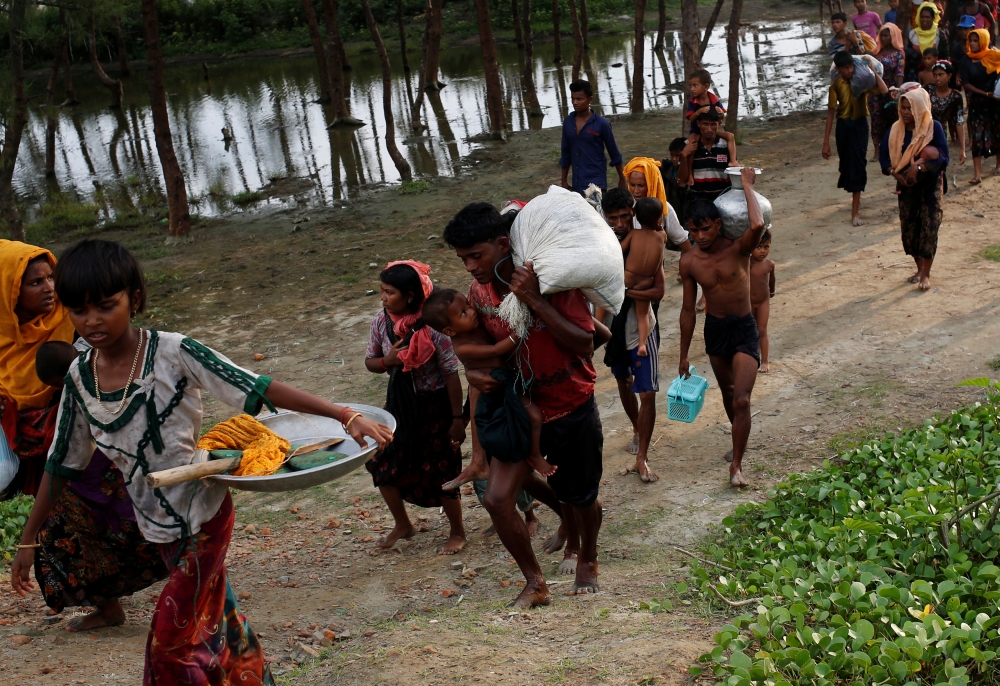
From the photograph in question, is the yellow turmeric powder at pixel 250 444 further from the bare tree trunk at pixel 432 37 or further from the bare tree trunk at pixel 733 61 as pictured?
the bare tree trunk at pixel 432 37

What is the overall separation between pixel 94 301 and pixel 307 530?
3008 millimetres

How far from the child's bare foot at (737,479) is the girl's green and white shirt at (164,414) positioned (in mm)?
3116

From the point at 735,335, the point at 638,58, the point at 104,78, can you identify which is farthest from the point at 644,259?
the point at 104,78

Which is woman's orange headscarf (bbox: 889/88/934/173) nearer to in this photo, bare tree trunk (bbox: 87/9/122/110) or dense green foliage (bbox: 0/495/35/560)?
dense green foliage (bbox: 0/495/35/560)

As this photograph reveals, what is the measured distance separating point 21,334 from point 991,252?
24.9ft

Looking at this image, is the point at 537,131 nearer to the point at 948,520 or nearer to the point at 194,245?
the point at 194,245

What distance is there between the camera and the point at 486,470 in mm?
4082

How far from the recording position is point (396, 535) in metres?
5.27

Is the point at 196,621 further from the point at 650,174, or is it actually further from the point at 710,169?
the point at 710,169

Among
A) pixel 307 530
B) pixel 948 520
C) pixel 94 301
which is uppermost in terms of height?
pixel 94 301

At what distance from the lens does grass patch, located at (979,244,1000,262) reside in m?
8.04

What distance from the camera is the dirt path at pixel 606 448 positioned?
3666 mm

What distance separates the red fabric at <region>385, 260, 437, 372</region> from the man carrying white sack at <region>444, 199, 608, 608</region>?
2.45 feet

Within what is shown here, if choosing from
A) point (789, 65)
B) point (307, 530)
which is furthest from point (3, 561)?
point (789, 65)
